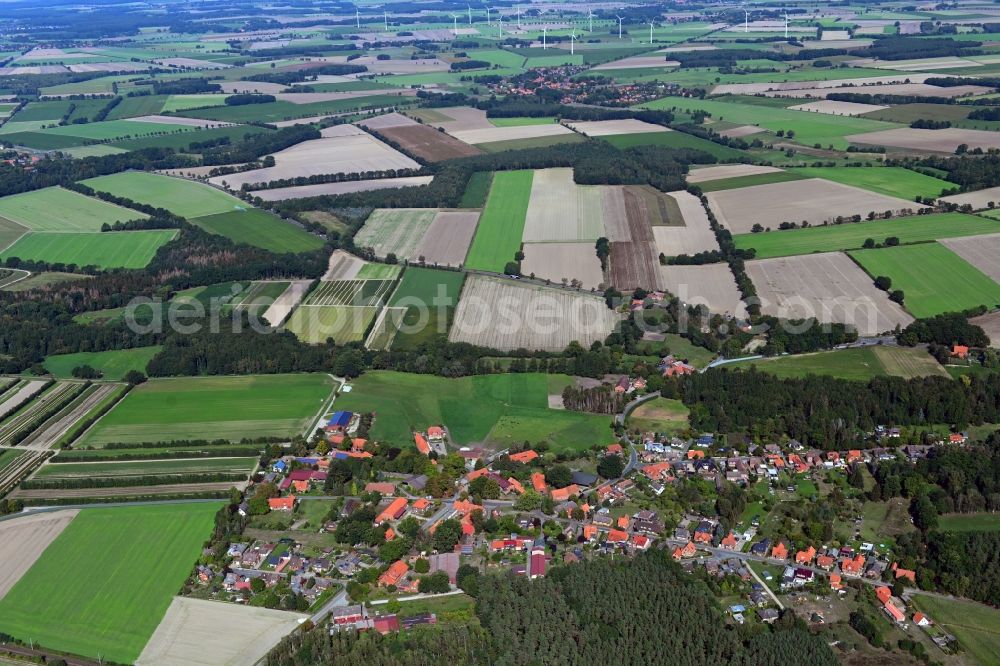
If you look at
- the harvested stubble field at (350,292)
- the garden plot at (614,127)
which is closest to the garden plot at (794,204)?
the harvested stubble field at (350,292)

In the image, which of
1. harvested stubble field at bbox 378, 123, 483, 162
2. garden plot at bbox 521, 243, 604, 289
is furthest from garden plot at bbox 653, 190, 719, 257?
harvested stubble field at bbox 378, 123, 483, 162

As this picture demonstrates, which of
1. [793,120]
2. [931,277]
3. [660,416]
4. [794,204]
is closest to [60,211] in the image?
[660,416]

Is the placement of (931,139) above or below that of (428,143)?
above

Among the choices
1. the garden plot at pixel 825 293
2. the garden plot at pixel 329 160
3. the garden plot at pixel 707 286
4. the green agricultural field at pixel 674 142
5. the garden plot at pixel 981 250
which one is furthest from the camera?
the green agricultural field at pixel 674 142

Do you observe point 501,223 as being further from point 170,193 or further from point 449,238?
point 170,193

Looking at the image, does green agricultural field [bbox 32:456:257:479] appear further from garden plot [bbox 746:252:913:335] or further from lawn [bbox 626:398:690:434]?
garden plot [bbox 746:252:913:335]

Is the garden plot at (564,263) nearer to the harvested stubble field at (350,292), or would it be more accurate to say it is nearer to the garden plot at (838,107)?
the harvested stubble field at (350,292)
